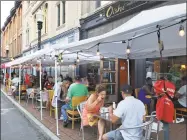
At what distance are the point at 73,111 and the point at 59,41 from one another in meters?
14.4

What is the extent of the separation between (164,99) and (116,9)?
29.8 ft

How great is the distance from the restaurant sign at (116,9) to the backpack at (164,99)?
806 cm

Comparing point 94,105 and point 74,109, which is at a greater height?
point 94,105

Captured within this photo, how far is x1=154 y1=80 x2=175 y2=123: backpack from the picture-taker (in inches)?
201

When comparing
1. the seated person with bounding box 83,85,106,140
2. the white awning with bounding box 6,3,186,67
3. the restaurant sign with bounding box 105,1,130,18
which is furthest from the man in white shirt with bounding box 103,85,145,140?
→ the restaurant sign with bounding box 105,1,130,18

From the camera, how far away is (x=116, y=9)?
1365cm

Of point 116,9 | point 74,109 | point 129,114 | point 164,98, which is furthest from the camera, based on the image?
point 116,9

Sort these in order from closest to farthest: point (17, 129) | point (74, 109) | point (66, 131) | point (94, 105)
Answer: point (94, 105) < point (66, 131) < point (74, 109) < point (17, 129)

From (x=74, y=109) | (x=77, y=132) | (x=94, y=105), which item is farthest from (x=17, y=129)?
(x=94, y=105)

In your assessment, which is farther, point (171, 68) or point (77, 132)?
point (171, 68)

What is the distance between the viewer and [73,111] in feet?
26.6

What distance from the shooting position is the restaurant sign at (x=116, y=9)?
42.5 ft

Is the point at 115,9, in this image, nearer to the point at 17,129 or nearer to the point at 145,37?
the point at 145,37

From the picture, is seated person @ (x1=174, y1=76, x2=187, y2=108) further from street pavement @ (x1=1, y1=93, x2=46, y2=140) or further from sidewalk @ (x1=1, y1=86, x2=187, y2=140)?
street pavement @ (x1=1, y1=93, x2=46, y2=140)
